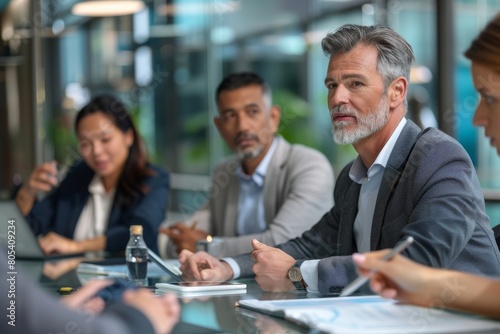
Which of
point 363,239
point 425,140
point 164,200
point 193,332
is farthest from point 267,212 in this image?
point 193,332

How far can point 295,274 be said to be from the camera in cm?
253

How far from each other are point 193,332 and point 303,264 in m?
0.74

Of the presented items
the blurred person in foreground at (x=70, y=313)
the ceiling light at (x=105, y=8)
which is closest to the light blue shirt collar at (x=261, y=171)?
the blurred person in foreground at (x=70, y=313)

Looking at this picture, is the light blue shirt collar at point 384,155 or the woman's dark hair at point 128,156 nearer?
the light blue shirt collar at point 384,155

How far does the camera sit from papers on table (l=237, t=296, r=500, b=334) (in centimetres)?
173

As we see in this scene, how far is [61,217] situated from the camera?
4.51 metres

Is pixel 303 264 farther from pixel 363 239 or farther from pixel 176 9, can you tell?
pixel 176 9

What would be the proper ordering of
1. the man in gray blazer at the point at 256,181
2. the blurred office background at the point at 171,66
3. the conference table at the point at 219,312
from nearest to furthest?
1. the conference table at the point at 219,312
2. the man in gray blazer at the point at 256,181
3. the blurred office background at the point at 171,66

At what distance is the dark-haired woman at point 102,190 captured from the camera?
166 inches

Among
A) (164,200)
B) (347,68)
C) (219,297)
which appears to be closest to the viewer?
(219,297)

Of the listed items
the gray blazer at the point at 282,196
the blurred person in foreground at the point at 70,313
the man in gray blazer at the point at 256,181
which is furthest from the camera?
the man in gray blazer at the point at 256,181

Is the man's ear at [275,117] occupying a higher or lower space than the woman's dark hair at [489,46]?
lower

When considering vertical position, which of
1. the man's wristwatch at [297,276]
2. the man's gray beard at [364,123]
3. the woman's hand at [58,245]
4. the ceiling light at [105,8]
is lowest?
the woman's hand at [58,245]

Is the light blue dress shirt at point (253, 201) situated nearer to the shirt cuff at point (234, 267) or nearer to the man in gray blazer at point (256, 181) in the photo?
the man in gray blazer at point (256, 181)
